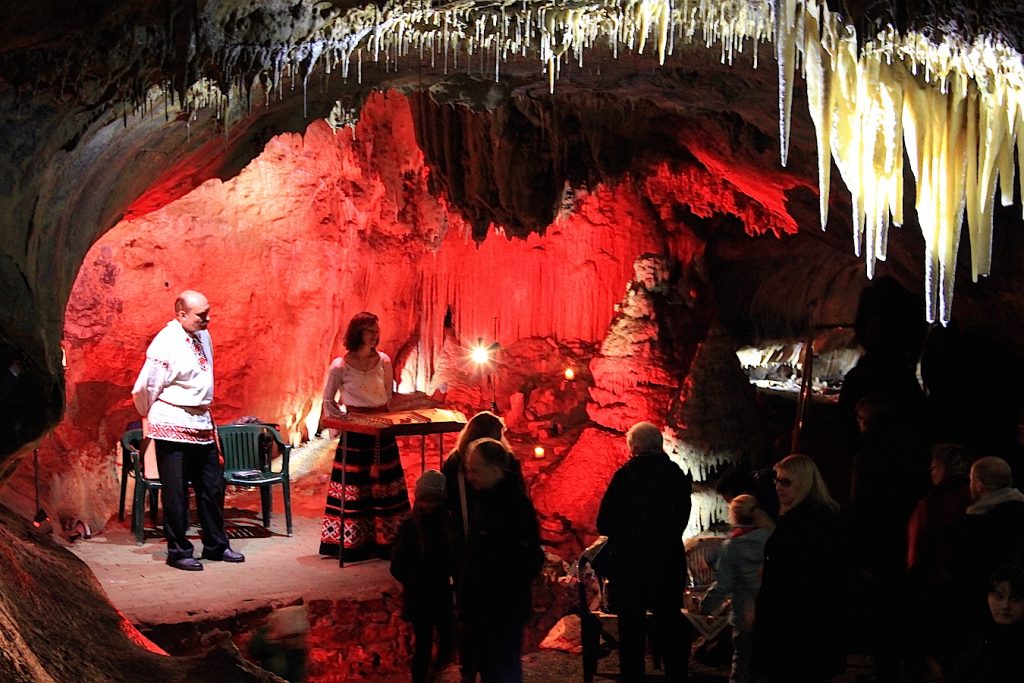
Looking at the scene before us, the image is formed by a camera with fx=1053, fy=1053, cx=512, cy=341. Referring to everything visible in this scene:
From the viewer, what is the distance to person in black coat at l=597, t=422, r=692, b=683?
5.20 metres

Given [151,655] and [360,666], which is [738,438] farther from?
[151,655]

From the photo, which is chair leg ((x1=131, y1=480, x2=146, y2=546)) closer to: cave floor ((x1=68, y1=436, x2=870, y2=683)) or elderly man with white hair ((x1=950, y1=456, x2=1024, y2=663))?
cave floor ((x1=68, y1=436, x2=870, y2=683))

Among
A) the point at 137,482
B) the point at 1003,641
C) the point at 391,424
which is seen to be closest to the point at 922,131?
the point at 1003,641

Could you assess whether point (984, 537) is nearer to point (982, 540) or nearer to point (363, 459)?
point (982, 540)

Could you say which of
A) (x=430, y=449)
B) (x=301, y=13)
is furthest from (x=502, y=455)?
(x=430, y=449)

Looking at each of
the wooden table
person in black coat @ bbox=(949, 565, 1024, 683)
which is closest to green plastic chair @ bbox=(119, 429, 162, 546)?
the wooden table

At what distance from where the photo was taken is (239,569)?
7465mm

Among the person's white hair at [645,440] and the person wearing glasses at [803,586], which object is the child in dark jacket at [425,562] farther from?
the person wearing glasses at [803,586]

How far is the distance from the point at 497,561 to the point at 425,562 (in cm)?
70

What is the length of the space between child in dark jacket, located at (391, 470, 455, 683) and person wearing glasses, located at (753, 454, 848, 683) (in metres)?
1.67

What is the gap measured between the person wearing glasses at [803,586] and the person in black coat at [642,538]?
0.65 m

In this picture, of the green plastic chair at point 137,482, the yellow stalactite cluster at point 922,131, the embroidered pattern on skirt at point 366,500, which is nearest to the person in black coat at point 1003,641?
the yellow stalactite cluster at point 922,131

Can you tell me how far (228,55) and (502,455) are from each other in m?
2.49

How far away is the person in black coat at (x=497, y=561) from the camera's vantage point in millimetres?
4883
